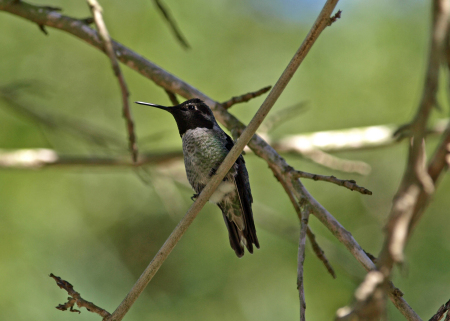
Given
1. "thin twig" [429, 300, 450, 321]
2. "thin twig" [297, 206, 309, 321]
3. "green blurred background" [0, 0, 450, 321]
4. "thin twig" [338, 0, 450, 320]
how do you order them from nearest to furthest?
1. "thin twig" [338, 0, 450, 320]
2. "thin twig" [297, 206, 309, 321]
3. "thin twig" [429, 300, 450, 321]
4. "green blurred background" [0, 0, 450, 321]

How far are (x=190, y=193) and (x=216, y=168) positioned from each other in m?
3.94

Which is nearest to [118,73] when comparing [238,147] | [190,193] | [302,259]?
[238,147]

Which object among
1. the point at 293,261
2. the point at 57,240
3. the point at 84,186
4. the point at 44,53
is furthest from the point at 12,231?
the point at 293,261

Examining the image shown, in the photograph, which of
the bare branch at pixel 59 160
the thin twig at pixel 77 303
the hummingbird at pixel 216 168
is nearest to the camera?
the thin twig at pixel 77 303

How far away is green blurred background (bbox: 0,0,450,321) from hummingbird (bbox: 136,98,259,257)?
3.11 meters

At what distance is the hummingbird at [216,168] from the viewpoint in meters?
3.76

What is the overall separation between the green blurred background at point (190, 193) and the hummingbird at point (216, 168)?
3.11 meters

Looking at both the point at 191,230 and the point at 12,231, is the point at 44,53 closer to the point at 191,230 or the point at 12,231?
the point at 12,231

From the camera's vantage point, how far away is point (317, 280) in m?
7.06

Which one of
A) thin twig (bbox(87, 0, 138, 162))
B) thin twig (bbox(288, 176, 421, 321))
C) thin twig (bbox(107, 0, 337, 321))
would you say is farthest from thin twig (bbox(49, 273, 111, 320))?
thin twig (bbox(288, 176, 421, 321))

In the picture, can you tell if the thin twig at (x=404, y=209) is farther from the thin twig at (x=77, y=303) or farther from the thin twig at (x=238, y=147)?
the thin twig at (x=77, y=303)

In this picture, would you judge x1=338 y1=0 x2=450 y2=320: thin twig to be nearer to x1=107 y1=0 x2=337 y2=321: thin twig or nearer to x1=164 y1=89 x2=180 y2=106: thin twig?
x1=107 y1=0 x2=337 y2=321: thin twig

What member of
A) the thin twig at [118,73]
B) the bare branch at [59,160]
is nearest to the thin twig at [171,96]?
the thin twig at [118,73]

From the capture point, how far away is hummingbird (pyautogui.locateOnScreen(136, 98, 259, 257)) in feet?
12.3
